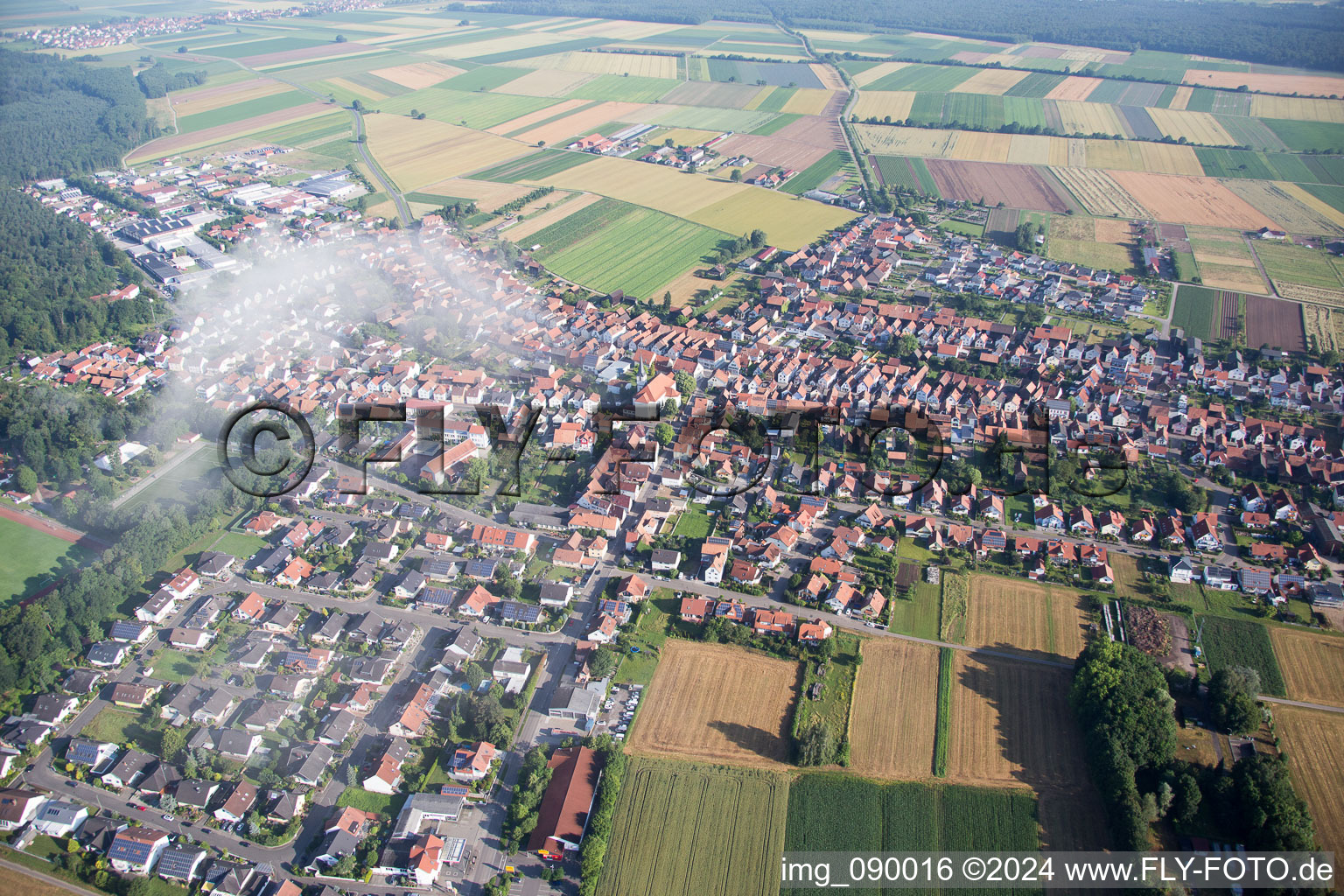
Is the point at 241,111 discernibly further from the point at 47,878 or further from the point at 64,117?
the point at 47,878

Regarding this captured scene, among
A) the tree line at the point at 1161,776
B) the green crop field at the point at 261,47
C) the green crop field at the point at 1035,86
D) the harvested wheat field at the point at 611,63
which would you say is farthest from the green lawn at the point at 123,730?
the green crop field at the point at 261,47

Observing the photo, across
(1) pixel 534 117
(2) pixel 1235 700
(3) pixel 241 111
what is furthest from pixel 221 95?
(2) pixel 1235 700

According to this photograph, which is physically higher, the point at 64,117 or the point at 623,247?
the point at 64,117

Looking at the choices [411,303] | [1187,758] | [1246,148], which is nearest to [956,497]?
[1187,758]

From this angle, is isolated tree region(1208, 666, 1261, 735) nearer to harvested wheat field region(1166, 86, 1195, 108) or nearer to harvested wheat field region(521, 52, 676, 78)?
harvested wheat field region(1166, 86, 1195, 108)

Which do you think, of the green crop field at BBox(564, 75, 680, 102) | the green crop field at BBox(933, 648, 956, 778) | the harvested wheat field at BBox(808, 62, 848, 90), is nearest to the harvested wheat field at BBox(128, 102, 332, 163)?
the green crop field at BBox(564, 75, 680, 102)

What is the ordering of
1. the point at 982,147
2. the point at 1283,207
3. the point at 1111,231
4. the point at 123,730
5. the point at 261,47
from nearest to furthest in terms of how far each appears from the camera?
the point at 123,730 < the point at 1111,231 < the point at 1283,207 < the point at 982,147 < the point at 261,47
